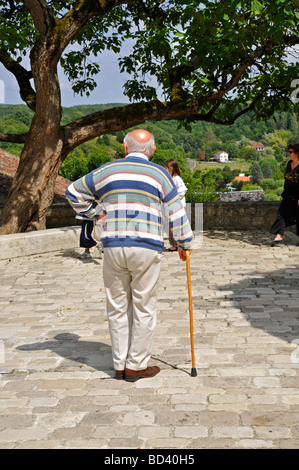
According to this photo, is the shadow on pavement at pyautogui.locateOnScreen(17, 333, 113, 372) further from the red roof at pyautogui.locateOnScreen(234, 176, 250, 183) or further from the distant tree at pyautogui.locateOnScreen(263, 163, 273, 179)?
the distant tree at pyautogui.locateOnScreen(263, 163, 273, 179)

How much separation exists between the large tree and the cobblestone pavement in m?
Result: 3.88

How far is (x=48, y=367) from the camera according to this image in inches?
209

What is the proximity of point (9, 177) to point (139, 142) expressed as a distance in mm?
16931

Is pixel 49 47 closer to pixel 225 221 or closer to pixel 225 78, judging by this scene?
pixel 225 78

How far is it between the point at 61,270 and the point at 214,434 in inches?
245

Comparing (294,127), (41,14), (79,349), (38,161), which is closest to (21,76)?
(41,14)

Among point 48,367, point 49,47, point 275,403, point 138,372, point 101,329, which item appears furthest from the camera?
point 49,47

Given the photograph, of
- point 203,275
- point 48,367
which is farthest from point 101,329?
point 203,275

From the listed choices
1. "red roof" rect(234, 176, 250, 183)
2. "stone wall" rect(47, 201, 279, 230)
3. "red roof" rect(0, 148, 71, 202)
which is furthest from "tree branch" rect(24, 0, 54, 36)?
"red roof" rect(234, 176, 250, 183)

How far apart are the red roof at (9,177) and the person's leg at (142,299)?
14579 millimetres

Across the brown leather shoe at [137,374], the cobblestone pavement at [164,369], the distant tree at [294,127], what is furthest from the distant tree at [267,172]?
the brown leather shoe at [137,374]

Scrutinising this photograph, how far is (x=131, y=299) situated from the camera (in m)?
4.95

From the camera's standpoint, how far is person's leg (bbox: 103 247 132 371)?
15.7 ft

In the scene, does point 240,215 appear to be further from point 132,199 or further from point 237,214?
point 132,199
